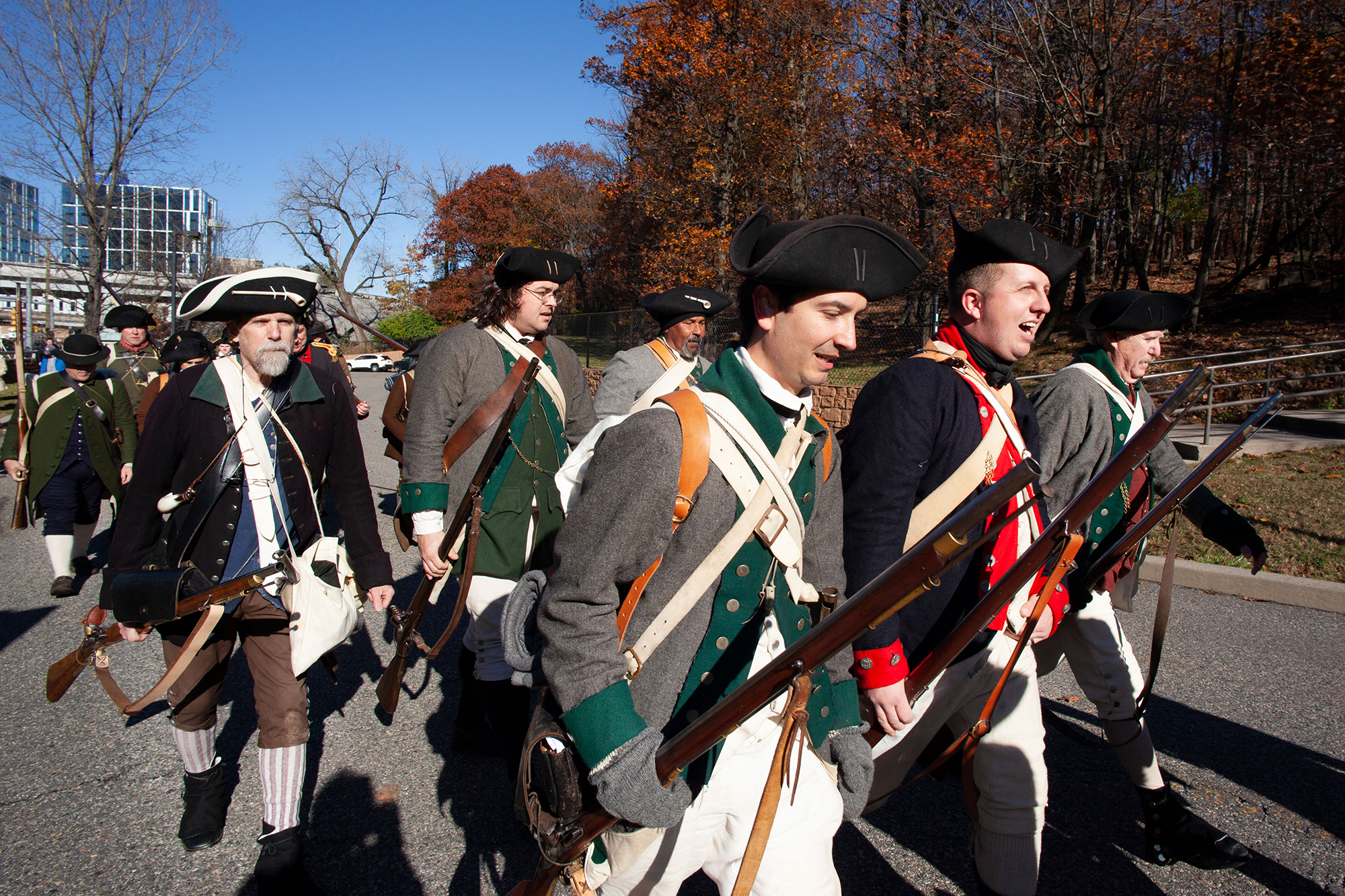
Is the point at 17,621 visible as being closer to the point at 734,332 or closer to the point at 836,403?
the point at 734,332

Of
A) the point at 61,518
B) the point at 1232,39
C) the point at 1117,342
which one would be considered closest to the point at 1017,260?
the point at 1117,342

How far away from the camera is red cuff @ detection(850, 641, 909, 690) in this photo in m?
2.22

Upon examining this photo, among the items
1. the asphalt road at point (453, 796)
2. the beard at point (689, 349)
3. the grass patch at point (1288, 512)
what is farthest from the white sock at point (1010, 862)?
the grass patch at point (1288, 512)

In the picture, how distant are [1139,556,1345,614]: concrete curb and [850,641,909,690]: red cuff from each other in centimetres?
437

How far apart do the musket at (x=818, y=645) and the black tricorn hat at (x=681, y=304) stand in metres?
3.94

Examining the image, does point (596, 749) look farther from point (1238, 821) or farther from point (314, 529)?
point (1238, 821)

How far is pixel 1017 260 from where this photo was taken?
255 cm

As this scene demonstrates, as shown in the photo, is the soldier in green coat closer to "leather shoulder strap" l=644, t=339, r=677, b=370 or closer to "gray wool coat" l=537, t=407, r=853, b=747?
"leather shoulder strap" l=644, t=339, r=677, b=370

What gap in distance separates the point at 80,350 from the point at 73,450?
0.85m

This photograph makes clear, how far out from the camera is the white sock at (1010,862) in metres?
2.56

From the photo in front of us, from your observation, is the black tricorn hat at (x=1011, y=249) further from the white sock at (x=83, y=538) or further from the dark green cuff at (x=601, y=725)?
the white sock at (x=83, y=538)

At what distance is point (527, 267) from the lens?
146 inches

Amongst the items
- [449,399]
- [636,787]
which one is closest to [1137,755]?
[636,787]

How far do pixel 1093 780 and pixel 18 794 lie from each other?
477 centimetres
